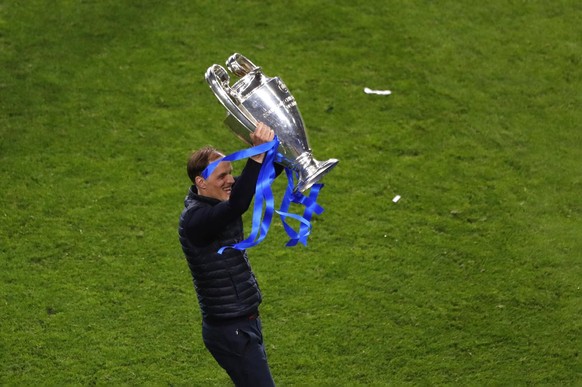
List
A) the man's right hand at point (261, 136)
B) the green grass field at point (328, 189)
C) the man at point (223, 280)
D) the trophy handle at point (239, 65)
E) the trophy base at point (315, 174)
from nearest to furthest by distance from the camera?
the man's right hand at point (261, 136)
the trophy base at point (315, 174)
the trophy handle at point (239, 65)
the man at point (223, 280)
the green grass field at point (328, 189)

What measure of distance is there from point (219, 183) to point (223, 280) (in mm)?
521

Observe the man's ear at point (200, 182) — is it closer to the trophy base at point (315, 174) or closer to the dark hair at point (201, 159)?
the dark hair at point (201, 159)

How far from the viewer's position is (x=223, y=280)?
5742 millimetres

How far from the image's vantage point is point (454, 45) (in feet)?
33.6

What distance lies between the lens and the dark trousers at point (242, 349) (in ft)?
18.9

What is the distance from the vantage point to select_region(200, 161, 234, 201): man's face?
567 cm

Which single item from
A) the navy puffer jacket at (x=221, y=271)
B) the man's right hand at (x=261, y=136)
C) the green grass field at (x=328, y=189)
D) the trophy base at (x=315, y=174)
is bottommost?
the green grass field at (x=328, y=189)

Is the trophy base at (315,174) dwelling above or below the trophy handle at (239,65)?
below

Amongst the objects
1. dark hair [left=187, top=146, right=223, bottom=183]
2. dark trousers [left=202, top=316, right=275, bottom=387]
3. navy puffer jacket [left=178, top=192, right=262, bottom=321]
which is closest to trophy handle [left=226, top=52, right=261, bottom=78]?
dark hair [left=187, top=146, right=223, bottom=183]

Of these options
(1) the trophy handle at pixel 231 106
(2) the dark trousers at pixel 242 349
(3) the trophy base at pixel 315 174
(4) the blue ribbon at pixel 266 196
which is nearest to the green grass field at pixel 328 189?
(2) the dark trousers at pixel 242 349

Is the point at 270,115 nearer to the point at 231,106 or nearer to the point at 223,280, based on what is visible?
the point at 231,106

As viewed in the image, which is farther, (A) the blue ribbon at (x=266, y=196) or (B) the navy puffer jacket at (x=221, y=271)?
(B) the navy puffer jacket at (x=221, y=271)

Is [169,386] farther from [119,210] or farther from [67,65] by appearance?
[67,65]

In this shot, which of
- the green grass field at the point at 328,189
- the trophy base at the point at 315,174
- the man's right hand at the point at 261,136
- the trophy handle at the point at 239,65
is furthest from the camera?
the green grass field at the point at 328,189
